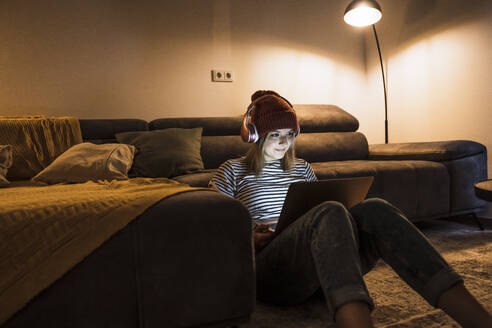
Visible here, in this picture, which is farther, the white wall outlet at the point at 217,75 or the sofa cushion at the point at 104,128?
the white wall outlet at the point at 217,75

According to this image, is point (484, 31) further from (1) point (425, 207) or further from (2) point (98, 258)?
(2) point (98, 258)

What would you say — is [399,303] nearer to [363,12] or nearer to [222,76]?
[222,76]

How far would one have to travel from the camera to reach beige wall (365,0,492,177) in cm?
223

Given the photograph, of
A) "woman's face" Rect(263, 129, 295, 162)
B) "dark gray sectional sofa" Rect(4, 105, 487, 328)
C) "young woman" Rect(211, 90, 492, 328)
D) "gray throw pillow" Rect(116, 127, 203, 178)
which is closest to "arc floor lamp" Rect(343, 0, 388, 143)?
"gray throw pillow" Rect(116, 127, 203, 178)

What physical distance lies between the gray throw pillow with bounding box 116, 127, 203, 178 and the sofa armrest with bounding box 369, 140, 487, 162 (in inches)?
52.6

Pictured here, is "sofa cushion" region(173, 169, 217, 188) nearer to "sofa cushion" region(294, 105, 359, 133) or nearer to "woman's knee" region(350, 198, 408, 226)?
"woman's knee" region(350, 198, 408, 226)

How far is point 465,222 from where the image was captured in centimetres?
215

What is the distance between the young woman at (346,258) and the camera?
25.9 inches

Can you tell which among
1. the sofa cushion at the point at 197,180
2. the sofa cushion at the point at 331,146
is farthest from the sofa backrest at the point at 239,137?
the sofa cushion at the point at 197,180

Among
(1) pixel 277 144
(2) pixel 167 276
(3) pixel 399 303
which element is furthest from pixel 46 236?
(3) pixel 399 303

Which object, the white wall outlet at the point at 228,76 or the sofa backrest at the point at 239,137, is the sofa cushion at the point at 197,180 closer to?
the sofa backrest at the point at 239,137

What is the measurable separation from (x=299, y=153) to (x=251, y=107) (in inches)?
43.1

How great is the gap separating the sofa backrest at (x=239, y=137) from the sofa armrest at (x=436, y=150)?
31cm

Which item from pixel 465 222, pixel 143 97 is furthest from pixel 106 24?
pixel 465 222
